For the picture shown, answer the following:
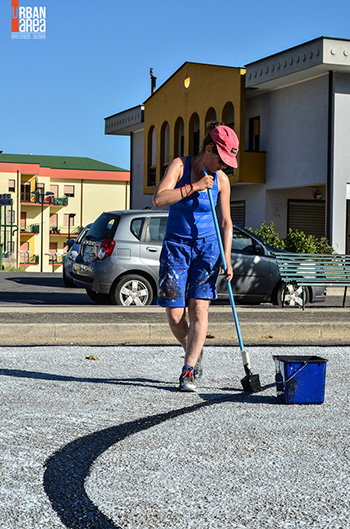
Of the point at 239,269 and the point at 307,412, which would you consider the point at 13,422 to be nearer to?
the point at 307,412

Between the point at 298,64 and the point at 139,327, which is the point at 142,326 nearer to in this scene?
the point at 139,327

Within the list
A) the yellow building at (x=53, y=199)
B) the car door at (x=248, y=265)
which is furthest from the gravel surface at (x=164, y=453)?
the yellow building at (x=53, y=199)

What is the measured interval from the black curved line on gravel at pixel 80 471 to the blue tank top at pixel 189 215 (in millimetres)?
1345

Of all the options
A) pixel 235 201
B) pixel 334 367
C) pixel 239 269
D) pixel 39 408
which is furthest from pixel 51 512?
pixel 235 201

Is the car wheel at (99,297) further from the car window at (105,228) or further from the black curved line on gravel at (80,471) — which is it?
the black curved line on gravel at (80,471)

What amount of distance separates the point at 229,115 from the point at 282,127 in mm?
3821

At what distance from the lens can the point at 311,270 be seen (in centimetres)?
1376

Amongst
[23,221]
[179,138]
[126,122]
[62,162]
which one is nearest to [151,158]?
[179,138]

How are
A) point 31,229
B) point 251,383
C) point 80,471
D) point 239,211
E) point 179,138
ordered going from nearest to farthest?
point 80,471
point 251,383
point 239,211
point 179,138
point 31,229

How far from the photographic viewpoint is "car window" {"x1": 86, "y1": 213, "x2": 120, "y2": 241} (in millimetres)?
13977

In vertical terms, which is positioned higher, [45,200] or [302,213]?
[45,200]

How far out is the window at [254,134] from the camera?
32500 millimetres

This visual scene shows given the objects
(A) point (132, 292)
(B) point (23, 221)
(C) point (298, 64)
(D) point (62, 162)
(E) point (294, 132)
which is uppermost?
(D) point (62, 162)

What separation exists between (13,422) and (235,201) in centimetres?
2963
